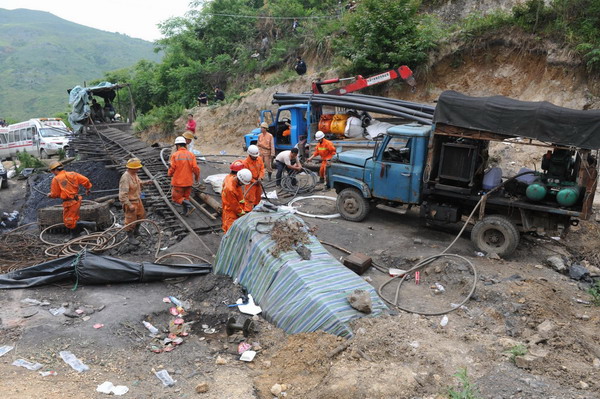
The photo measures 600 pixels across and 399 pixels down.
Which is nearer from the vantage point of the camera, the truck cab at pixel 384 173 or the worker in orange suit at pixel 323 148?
the truck cab at pixel 384 173

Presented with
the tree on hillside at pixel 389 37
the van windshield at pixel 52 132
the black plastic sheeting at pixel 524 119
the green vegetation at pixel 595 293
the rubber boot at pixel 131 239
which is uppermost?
the tree on hillside at pixel 389 37

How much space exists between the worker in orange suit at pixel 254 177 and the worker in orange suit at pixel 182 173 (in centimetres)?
138

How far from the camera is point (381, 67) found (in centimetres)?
1691

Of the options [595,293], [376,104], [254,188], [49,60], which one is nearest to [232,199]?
[254,188]

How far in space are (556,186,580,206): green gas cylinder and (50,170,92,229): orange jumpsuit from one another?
835 cm

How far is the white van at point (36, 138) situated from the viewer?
19391 millimetres

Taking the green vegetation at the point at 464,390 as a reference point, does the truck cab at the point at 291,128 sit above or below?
above

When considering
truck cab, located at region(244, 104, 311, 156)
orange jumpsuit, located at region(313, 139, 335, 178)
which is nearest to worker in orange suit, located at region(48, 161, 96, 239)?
orange jumpsuit, located at region(313, 139, 335, 178)

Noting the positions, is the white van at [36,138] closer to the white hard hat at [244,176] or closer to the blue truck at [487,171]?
the white hard hat at [244,176]

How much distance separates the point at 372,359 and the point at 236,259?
2.58 m

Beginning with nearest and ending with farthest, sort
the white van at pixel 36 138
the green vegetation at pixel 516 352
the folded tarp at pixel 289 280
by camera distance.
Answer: the green vegetation at pixel 516 352
the folded tarp at pixel 289 280
the white van at pixel 36 138

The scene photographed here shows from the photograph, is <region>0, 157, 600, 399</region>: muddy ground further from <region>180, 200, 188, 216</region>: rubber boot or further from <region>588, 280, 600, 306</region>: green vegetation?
<region>180, 200, 188, 216</region>: rubber boot

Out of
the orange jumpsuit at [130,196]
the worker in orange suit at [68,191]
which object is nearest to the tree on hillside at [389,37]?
the orange jumpsuit at [130,196]

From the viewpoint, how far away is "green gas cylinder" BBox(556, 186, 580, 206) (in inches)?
266
